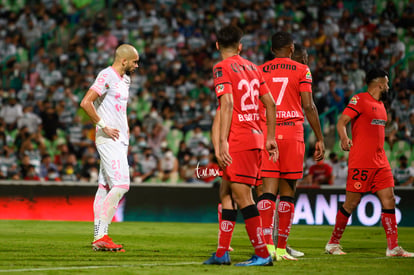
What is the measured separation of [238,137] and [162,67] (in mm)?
16626

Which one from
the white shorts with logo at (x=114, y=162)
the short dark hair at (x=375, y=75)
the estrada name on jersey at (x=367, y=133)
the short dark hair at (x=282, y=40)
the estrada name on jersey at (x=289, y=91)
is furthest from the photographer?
the short dark hair at (x=375, y=75)

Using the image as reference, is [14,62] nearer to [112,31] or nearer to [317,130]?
[112,31]

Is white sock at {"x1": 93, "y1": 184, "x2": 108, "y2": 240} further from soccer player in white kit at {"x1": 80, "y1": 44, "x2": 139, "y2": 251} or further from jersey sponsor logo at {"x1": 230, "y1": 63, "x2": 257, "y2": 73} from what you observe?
jersey sponsor logo at {"x1": 230, "y1": 63, "x2": 257, "y2": 73}

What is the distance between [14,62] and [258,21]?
8583 mm

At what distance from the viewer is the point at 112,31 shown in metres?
25.3

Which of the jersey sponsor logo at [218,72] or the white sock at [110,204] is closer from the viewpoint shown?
the jersey sponsor logo at [218,72]

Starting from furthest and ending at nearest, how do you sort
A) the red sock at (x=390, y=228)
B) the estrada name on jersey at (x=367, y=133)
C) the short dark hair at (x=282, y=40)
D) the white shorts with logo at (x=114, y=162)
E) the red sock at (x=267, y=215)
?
the estrada name on jersey at (x=367, y=133) → the white shorts with logo at (x=114, y=162) → the red sock at (x=390, y=228) → the short dark hair at (x=282, y=40) → the red sock at (x=267, y=215)

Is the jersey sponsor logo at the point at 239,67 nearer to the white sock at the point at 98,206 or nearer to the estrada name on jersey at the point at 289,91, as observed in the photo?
the estrada name on jersey at the point at 289,91

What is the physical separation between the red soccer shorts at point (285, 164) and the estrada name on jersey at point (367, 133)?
1543 millimetres

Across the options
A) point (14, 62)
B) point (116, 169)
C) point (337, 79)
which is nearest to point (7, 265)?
point (116, 169)

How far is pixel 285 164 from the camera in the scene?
7.93 m

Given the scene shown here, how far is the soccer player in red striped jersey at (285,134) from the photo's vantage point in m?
7.91

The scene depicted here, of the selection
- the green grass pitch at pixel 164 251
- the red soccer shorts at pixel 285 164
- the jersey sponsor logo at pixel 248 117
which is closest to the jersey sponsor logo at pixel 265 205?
the red soccer shorts at pixel 285 164

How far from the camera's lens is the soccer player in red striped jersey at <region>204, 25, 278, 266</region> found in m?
6.76
